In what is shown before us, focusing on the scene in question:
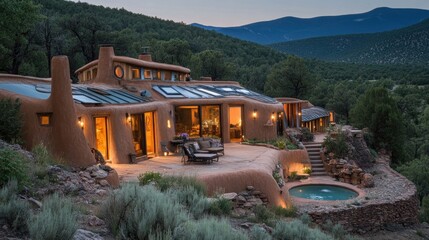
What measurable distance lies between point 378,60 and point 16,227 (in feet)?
235

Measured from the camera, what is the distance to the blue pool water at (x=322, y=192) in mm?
15484

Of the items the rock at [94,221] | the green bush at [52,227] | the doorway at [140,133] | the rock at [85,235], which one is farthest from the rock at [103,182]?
the doorway at [140,133]

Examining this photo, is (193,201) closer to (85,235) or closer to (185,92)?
(85,235)

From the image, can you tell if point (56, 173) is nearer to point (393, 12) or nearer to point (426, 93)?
point (426, 93)

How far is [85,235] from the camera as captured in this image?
515 centimetres

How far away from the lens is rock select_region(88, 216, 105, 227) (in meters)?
5.88

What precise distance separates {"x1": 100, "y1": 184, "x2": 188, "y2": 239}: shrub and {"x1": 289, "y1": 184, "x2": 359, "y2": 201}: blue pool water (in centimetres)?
1070

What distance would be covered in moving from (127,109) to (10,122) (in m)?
4.66

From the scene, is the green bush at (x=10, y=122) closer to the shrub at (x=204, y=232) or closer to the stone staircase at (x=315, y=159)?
the shrub at (x=204, y=232)

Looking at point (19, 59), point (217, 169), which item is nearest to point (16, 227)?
point (217, 169)

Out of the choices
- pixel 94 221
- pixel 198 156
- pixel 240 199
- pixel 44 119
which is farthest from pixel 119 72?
pixel 94 221

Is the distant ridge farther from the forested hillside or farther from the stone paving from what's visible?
the stone paving

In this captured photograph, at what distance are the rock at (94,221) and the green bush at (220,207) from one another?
268cm

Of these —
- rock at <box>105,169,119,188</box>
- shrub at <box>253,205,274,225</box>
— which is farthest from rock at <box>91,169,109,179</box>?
shrub at <box>253,205,274,225</box>
